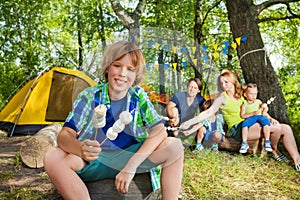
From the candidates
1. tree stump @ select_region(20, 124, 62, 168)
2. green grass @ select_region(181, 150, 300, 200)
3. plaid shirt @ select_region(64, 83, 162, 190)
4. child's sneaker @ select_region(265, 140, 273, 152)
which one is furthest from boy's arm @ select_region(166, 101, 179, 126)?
child's sneaker @ select_region(265, 140, 273, 152)

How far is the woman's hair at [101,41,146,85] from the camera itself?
1.70m

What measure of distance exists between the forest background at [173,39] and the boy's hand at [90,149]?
0.34 meters

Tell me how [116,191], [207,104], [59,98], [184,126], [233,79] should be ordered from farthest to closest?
1. [59,98]
2. [233,79]
3. [207,104]
4. [184,126]
5. [116,191]

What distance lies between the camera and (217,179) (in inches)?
125

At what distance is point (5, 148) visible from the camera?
4504 mm

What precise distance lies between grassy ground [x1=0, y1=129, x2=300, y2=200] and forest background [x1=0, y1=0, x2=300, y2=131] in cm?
85

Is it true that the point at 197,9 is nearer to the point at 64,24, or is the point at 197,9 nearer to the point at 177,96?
the point at 177,96

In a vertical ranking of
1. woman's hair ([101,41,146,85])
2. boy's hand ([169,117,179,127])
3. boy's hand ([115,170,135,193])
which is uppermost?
woman's hair ([101,41,146,85])

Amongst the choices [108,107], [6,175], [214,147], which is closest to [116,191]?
[108,107]

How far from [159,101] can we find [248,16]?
3182 mm

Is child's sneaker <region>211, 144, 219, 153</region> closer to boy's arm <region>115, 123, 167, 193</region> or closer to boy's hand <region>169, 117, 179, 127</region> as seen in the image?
boy's hand <region>169, 117, 179, 127</region>

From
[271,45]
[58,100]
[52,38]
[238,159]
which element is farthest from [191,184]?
[52,38]

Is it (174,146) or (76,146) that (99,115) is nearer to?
(76,146)

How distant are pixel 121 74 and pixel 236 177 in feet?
6.62
